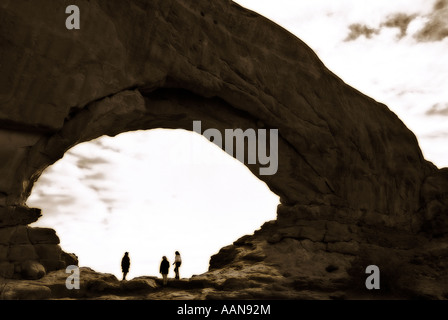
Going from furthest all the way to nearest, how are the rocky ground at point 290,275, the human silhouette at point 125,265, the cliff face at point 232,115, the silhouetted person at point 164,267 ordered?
the human silhouette at point 125,265
the silhouetted person at point 164,267
the rocky ground at point 290,275
the cliff face at point 232,115

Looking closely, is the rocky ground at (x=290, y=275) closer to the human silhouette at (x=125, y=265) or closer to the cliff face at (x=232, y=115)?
the cliff face at (x=232, y=115)

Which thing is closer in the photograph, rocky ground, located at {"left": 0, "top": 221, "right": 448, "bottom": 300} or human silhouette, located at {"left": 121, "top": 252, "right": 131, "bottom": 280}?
rocky ground, located at {"left": 0, "top": 221, "right": 448, "bottom": 300}

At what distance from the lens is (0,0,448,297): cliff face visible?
10625 mm

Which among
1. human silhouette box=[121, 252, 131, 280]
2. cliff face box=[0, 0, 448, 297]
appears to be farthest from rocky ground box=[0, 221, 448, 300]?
human silhouette box=[121, 252, 131, 280]

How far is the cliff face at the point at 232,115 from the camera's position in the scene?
1062cm

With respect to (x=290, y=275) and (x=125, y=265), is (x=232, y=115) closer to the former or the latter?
(x=290, y=275)

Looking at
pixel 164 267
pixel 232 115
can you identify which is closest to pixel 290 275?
pixel 164 267

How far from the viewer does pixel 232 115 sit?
15586mm

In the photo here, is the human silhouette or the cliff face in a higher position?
the cliff face

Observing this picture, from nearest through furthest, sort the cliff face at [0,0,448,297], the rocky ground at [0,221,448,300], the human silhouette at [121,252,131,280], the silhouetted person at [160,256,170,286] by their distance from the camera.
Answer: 1. the cliff face at [0,0,448,297]
2. the rocky ground at [0,221,448,300]
3. the silhouetted person at [160,256,170,286]
4. the human silhouette at [121,252,131,280]

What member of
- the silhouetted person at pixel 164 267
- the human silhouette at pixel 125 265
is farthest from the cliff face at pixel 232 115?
the human silhouette at pixel 125 265

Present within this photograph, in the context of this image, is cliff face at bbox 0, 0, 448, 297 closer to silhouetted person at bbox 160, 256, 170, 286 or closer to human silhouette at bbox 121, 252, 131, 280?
silhouetted person at bbox 160, 256, 170, 286

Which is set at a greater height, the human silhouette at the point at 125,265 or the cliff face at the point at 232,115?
the cliff face at the point at 232,115

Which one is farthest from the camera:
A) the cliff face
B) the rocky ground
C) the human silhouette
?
the human silhouette
